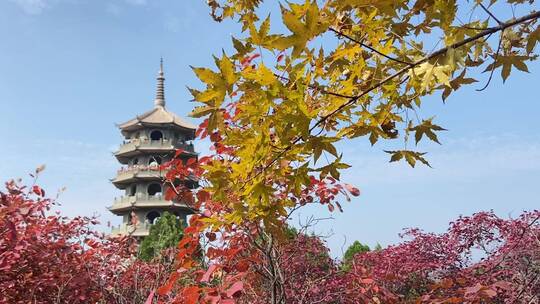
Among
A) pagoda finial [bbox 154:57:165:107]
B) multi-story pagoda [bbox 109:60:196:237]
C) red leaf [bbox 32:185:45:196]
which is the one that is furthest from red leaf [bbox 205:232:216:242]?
pagoda finial [bbox 154:57:165:107]

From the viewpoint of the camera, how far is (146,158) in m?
28.3

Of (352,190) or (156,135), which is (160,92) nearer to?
(156,135)

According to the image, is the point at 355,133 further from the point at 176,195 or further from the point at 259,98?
the point at 176,195

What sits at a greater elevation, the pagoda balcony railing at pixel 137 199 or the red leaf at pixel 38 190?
the pagoda balcony railing at pixel 137 199

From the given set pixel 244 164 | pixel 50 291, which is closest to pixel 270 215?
pixel 244 164

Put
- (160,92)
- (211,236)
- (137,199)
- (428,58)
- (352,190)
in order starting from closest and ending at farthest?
(428,58)
(211,236)
(352,190)
(137,199)
(160,92)

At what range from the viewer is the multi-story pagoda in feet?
86.9

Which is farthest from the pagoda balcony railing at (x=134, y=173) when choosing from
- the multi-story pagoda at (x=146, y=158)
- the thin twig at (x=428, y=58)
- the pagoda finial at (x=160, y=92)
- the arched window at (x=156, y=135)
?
the thin twig at (x=428, y=58)

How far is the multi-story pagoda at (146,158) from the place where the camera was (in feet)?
86.9

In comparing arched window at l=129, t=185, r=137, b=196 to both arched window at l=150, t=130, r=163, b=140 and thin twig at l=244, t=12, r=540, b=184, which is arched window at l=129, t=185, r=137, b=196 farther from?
thin twig at l=244, t=12, r=540, b=184

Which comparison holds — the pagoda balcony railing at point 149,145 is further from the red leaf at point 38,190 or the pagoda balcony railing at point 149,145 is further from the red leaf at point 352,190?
the red leaf at point 352,190

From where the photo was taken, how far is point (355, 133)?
1.40 meters

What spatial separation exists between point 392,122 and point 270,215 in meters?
0.48

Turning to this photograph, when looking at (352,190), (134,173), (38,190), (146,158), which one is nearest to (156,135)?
(146,158)
